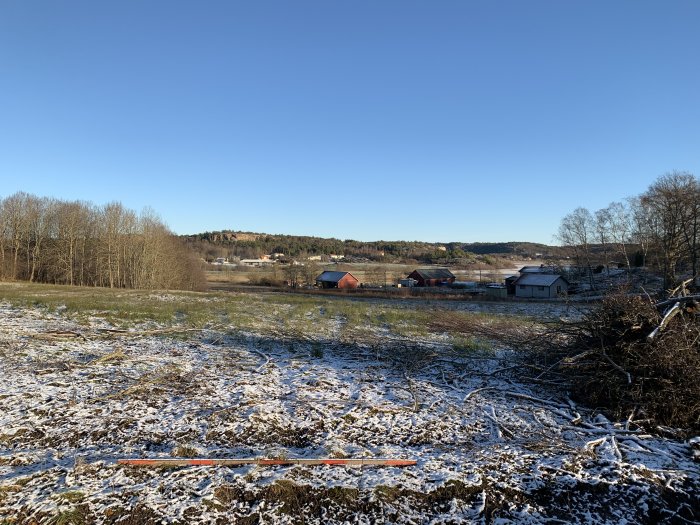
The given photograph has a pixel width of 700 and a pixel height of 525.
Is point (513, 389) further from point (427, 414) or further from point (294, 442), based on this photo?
point (294, 442)

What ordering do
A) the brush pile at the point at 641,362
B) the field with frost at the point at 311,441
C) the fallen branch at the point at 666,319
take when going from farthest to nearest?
the fallen branch at the point at 666,319 → the brush pile at the point at 641,362 → the field with frost at the point at 311,441

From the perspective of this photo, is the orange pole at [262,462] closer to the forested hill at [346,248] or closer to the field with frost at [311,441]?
the field with frost at [311,441]

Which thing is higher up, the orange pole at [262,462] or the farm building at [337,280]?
the orange pole at [262,462]

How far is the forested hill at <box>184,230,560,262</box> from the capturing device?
142125 millimetres

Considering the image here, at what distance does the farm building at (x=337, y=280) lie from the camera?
252 feet

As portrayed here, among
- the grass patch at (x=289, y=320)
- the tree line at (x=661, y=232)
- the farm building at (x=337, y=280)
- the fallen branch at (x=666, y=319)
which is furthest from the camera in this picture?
the farm building at (x=337, y=280)

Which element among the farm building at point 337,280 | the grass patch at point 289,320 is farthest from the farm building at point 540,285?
the grass patch at point 289,320

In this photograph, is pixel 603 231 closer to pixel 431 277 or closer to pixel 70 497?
pixel 431 277

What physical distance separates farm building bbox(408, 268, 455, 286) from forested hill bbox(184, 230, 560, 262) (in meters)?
50.1

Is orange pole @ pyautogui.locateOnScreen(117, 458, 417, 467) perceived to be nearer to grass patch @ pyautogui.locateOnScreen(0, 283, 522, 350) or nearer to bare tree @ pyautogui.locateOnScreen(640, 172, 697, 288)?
grass patch @ pyautogui.locateOnScreen(0, 283, 522, 350)

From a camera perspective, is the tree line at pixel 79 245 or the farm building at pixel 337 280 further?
the farm building at pixel 337 280

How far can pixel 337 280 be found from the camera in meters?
77.0

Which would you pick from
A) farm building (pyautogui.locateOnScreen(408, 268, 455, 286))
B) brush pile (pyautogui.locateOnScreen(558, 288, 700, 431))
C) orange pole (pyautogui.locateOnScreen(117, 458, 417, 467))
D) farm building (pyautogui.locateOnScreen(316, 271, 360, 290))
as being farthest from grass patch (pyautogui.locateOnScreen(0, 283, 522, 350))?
farm building (pyautogui.locateOnScreen(408, 268, 455, 286))

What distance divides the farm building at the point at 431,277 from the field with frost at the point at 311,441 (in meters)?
69.3
